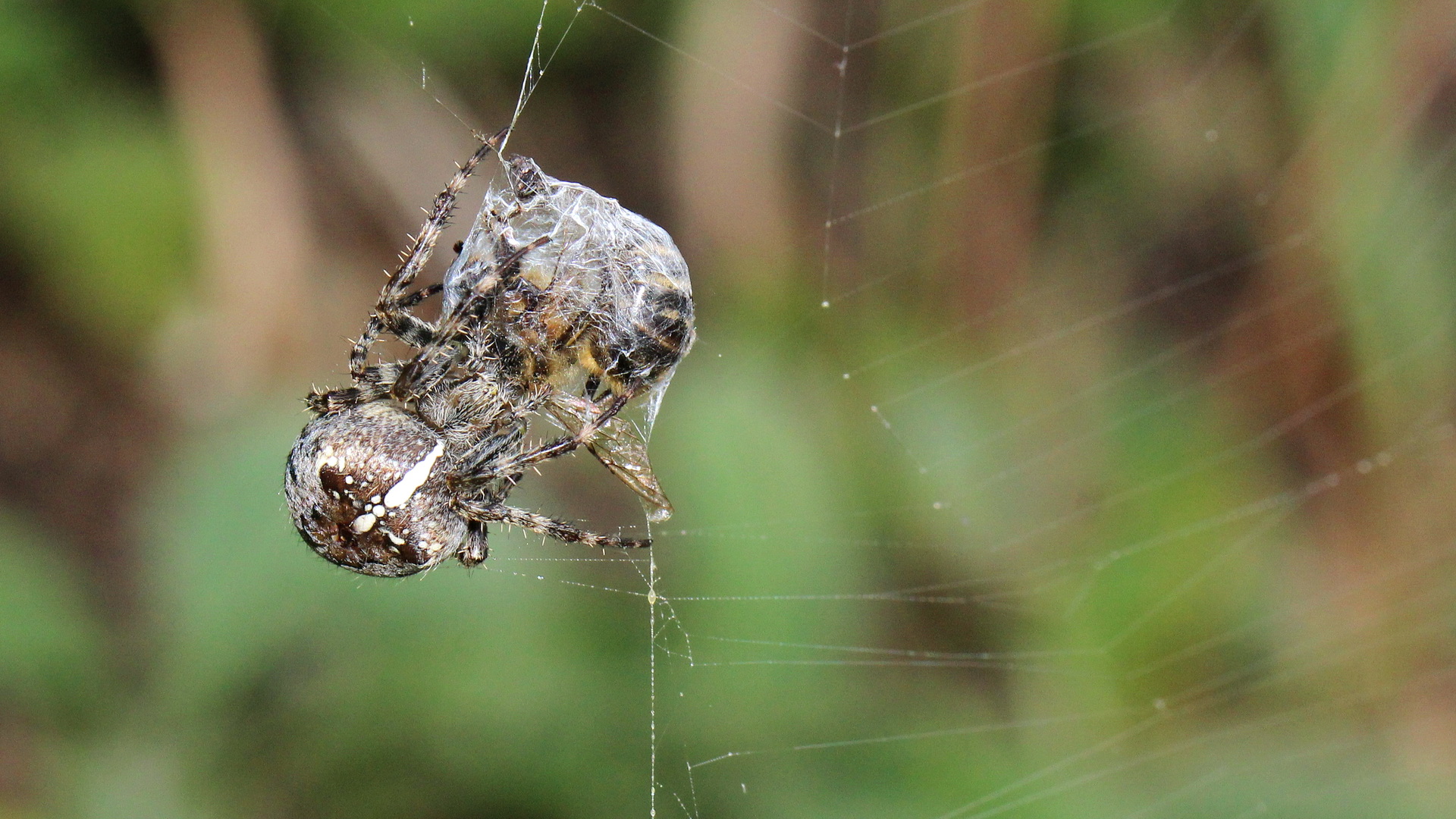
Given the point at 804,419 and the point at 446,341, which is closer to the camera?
the point at 446,341

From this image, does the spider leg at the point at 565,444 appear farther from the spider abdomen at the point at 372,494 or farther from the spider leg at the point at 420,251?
the spider leg at the point at 420,251

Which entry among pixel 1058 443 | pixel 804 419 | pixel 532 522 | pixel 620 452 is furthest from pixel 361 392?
pixel 1058 443

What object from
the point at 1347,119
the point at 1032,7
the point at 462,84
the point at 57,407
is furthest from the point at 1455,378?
the point at 57,407

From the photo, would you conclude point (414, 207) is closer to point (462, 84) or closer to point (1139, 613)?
point (462, 84)

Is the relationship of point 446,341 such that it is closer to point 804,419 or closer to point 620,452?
point 620,452

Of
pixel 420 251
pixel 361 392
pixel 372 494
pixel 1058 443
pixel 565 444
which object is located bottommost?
pixel 372 494

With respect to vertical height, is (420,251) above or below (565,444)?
above

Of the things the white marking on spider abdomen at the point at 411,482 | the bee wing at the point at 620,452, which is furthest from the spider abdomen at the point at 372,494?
the bee wing at the point at 620,452
